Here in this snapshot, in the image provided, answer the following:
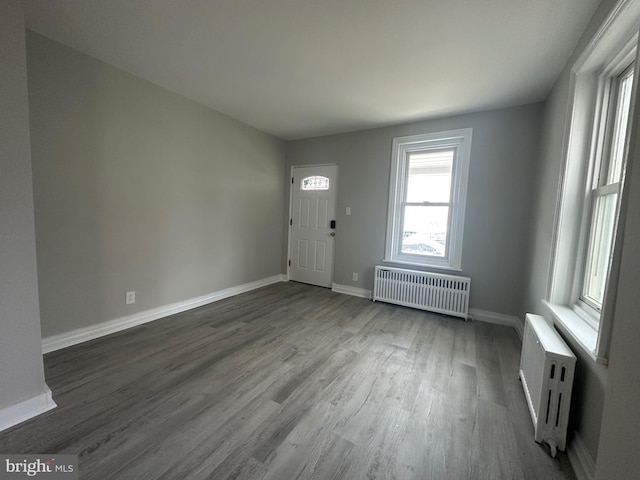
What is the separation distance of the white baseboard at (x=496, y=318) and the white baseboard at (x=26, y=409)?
3.97 metres

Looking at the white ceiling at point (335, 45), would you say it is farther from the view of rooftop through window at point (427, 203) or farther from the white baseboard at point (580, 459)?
the white baseboard at point (580, 459)

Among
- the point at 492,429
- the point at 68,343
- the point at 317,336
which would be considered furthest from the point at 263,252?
the point at 492,429

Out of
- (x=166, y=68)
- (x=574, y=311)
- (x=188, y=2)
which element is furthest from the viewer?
(x=166, y=68)

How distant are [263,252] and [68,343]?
2.57m

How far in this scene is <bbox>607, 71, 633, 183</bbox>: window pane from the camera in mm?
1528

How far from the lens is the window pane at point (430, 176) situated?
11.2 ft

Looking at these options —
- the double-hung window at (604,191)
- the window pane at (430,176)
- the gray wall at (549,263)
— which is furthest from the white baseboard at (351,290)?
the double-hung window at (604,191)

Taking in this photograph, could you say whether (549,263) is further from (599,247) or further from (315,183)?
(315,183)

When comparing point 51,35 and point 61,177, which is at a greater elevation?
point 51,35

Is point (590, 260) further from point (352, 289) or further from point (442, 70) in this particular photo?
point (352, 289)

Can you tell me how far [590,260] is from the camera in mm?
1720

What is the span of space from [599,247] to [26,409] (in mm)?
3637

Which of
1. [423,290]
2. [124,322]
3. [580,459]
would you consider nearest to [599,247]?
[580,459]

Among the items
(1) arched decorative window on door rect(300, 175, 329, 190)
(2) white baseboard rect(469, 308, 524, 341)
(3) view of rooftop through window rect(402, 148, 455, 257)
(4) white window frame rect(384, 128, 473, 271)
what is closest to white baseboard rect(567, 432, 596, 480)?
(2) white baseboard rect(469, 308, 524, 341)
